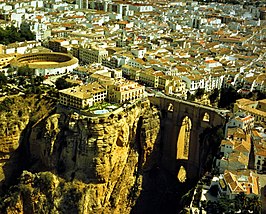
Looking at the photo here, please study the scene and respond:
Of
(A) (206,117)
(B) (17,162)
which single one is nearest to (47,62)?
(B) (17,162)

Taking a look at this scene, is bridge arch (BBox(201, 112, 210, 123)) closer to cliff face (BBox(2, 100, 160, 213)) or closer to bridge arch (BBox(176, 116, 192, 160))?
bridge arch (BBox(176, 116, 192, 160))

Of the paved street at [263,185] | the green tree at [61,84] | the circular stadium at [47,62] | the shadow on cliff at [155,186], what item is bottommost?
the shadow on cliff at [155,186]

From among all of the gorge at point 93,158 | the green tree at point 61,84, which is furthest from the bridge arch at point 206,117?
the green tree at point 61,84

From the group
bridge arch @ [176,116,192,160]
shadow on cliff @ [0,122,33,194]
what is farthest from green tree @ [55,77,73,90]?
bridge arch @ [176,116,192,160]

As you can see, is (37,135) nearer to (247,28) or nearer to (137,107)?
(137,107)

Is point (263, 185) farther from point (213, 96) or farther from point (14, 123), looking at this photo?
point (14, 123)

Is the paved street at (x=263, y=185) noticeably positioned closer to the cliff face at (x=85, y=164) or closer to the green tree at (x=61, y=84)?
the cliff face at (x=85, y=164)
